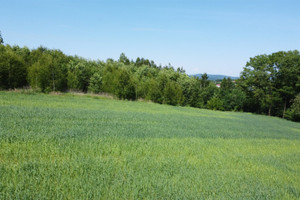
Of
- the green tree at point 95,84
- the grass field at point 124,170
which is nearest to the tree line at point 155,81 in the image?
the green tree at point 95,84

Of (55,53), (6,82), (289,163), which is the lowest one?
(289,163)

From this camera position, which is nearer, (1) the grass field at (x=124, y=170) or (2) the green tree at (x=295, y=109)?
(1) the grass field at (x=124, y=170)

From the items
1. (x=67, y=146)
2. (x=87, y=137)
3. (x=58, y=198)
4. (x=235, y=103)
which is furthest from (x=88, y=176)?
(x=235, y=103)

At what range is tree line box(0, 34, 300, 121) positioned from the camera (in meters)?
34.2

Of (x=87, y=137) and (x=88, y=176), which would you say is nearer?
(x=88, y=176)

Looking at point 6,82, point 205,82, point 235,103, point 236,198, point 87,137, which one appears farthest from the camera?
point 205,82

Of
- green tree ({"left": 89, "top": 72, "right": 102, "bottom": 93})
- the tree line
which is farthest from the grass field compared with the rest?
green tree ({"left": 89, "top": 72, "right": 102, "bottom": 93})

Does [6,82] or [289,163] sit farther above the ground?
[6,82]

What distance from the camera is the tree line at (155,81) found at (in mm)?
34250

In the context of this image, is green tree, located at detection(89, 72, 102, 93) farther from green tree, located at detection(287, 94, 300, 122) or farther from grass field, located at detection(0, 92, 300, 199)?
green tree, located at detection(287, 94, 300, 122)

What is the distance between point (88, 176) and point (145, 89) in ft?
Result: 144

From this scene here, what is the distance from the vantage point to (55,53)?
4816 cm

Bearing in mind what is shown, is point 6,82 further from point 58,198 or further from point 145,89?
point 58,198

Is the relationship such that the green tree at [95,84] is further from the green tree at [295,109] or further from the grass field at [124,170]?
the green tree at [295,109]
